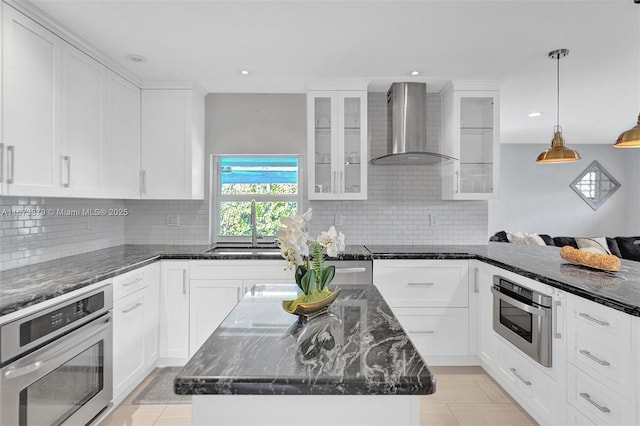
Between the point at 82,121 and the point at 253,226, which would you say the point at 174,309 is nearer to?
the point at 253,226

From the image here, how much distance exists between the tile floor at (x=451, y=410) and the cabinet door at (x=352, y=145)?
1.75 meters

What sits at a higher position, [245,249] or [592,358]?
[245,249]

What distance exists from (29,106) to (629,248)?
787cm

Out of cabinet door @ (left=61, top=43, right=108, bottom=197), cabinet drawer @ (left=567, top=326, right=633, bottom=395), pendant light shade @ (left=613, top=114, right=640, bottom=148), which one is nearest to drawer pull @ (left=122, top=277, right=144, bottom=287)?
cabinet door @ (left=61, top=43, right=108, bottom=197)

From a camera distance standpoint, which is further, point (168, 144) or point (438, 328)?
point (168, 144)

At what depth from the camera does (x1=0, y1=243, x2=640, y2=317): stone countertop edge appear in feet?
5.36

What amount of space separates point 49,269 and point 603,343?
3067mm

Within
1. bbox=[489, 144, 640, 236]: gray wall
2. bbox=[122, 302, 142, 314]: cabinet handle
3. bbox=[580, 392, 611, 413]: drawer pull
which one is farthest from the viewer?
bbox=[489, 144, 640, 236]: gray wall

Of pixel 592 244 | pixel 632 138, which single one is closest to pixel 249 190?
pixel 632 138

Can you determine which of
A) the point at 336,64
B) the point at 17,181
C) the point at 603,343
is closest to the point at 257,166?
the point at 336,64

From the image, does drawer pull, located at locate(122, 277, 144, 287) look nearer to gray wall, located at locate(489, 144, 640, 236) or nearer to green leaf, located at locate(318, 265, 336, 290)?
green leaf, located at locate(318, 265, 336, 290)

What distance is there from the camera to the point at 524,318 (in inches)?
88.0

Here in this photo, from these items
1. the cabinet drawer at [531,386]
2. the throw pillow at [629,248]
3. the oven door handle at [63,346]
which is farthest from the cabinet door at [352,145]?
the throw pillow at [629,248]

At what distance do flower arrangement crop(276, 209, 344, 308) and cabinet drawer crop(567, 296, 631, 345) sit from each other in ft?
4.08
